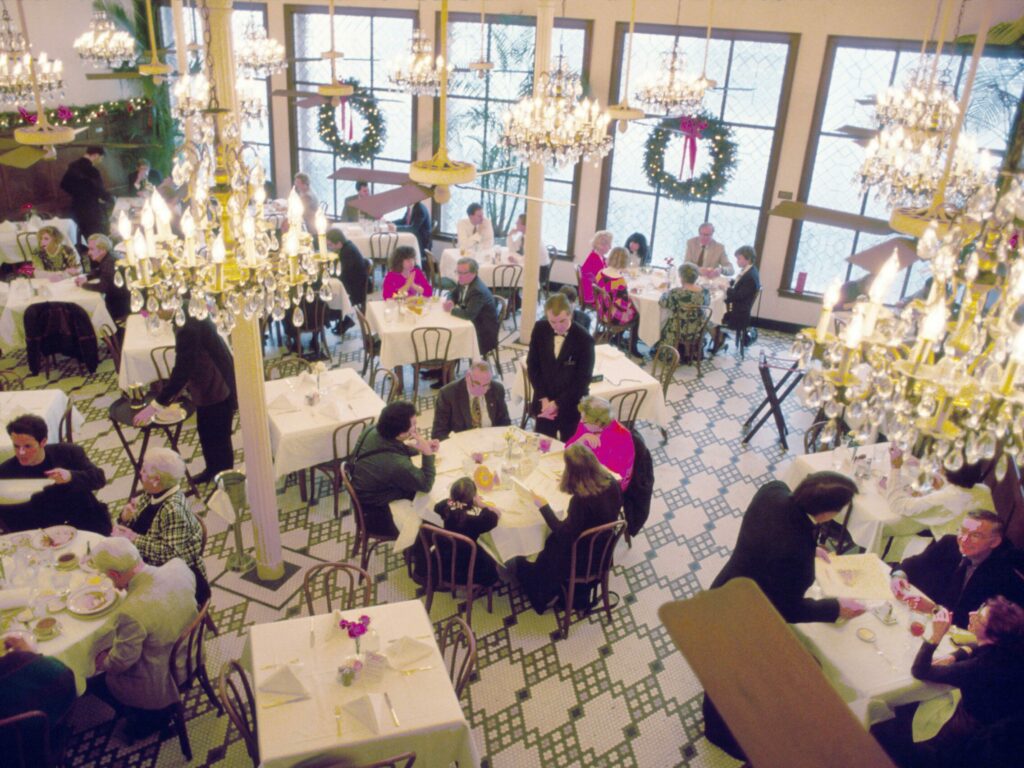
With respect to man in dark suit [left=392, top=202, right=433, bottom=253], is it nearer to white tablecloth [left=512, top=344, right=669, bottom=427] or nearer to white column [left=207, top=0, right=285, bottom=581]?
white tablecloth [left=512, top=344, right=669, bottom=427]

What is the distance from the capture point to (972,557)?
4.34 meters

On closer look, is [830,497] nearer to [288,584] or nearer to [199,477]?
[288,584]

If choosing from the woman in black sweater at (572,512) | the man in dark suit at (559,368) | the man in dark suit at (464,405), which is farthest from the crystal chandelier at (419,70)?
the woman in black sweater at (572,512)

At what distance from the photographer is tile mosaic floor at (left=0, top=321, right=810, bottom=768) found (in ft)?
14.6

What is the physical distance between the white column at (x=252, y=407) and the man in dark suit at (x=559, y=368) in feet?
7.71

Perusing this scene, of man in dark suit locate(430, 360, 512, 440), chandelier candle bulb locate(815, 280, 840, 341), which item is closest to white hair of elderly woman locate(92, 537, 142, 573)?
man in dark suit locate(430, 360, 512, 440)

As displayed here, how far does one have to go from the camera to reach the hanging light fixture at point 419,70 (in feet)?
30.7

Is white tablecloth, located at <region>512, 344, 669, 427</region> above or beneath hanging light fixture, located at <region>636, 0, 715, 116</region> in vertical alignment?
beneath

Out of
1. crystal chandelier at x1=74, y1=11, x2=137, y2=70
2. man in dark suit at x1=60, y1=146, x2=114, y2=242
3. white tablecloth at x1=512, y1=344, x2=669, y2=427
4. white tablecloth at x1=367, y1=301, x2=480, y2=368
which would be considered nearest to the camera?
white tablecloth at x1=512, y1=344, x2=669, y2=427

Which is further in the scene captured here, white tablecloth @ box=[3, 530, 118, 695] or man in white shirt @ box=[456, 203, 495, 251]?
man in white shirt @ box=[456, 203, 495, 251]

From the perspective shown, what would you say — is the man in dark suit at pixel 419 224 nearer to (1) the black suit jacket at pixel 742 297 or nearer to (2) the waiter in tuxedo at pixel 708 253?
(2) the waiter in tuxedo at pixel 708 253

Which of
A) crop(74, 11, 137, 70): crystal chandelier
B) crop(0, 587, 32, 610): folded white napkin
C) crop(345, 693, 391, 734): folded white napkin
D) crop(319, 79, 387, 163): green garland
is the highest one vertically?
crop(74, 11, 137, 70): crystal chandelier

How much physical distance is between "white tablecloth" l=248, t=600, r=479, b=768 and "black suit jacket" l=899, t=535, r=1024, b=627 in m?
2.85

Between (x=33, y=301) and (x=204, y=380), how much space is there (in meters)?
3.20
